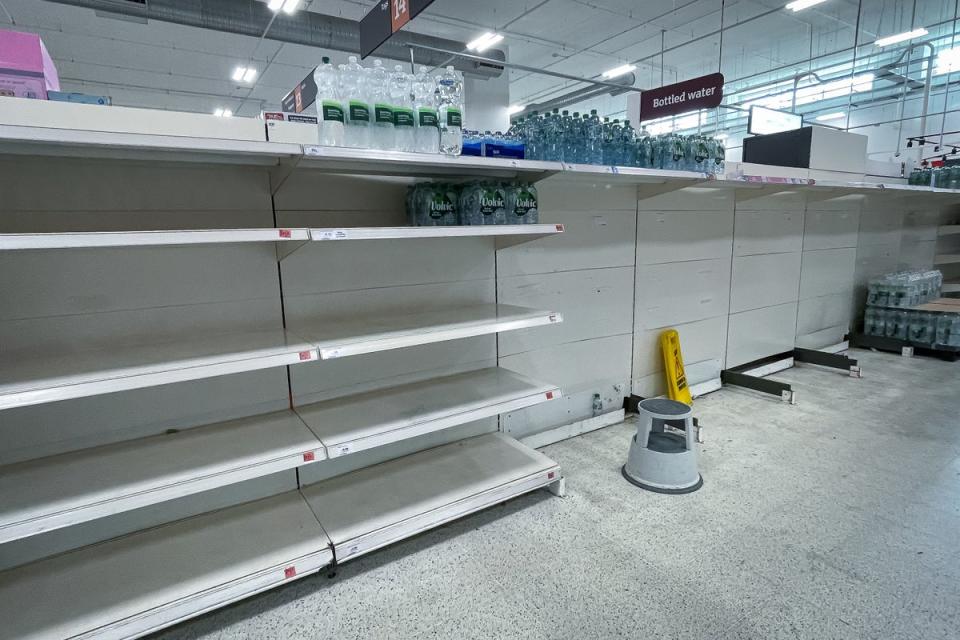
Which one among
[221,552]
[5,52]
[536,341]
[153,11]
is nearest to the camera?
[5,52]

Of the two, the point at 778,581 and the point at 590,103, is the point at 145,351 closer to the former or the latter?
the point at 778,581

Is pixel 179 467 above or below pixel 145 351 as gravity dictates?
below

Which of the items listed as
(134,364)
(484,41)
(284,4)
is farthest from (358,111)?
(484,41)

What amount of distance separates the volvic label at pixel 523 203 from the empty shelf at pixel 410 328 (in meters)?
0.50

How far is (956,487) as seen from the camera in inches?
99.0

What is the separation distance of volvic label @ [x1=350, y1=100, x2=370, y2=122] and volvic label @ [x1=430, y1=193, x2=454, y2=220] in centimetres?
49

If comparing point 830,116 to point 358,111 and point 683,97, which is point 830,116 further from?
point 358,111

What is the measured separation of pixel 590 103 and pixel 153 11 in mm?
9728

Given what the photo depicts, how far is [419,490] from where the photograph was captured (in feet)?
7.42

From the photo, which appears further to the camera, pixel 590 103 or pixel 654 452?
pixel 590 103

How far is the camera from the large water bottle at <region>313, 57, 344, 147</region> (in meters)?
1.77

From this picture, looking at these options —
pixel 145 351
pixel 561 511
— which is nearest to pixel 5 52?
pixel 145 351

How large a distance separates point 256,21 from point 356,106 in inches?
192

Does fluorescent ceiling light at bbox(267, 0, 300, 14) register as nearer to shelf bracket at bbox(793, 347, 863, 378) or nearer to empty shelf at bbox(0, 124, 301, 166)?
empty shelf at bbox(0, 124, 301, 166)
